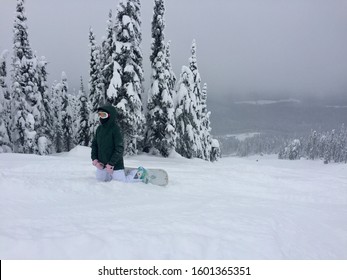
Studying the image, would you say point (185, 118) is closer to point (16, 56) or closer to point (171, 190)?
point (16, 56)

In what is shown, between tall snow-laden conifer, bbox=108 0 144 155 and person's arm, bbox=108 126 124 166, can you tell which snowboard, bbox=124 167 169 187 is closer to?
person's arm, bbox=108 126 124 166

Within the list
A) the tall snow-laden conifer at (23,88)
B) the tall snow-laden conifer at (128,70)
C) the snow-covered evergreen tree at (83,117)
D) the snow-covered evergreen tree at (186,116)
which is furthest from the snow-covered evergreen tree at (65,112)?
the tall snow-laden conifer at (128,70)

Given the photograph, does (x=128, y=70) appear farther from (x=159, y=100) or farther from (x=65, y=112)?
(x=65, y=112)

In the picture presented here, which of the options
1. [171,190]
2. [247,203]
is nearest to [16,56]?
[171,190]

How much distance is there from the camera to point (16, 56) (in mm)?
24516

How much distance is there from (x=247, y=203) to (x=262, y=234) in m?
2.31

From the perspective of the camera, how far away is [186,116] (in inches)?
1053

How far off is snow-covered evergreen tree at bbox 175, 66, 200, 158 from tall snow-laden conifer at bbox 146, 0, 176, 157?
2226mm

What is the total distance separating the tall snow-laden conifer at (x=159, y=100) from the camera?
77.1 ft

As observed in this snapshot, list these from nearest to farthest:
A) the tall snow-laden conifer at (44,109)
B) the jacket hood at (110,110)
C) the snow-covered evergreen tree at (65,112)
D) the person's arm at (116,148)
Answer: the person's arm at (116,148)
the jacket hood at (110,110)
the tall snow-laden conifer at (44,109)
the snow-covered evergreen tree at (65,112)

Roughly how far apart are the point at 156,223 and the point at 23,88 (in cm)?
2566

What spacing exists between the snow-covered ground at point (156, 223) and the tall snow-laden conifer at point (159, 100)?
52.2ft

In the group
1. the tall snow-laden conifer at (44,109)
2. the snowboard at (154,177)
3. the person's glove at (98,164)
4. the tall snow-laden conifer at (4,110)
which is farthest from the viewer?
the tall snow-laden conifer at (44,109)

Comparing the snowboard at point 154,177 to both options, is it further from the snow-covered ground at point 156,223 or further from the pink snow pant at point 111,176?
the pink snow pant at point 111,176
